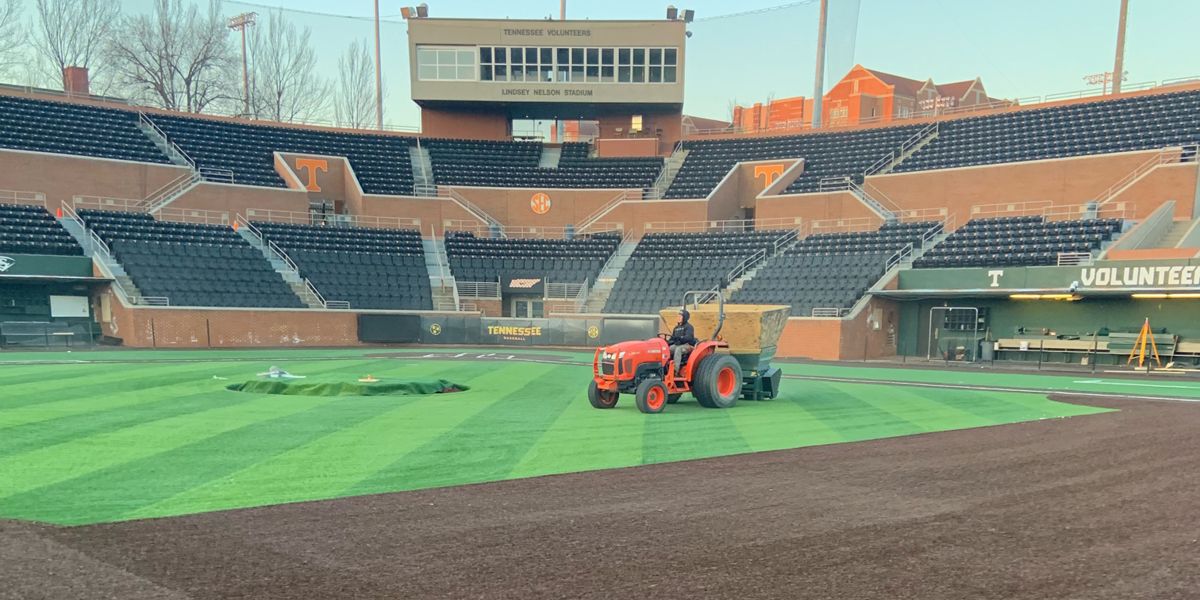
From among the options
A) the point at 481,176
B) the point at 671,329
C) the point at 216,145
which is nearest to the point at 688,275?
the point at 481,176

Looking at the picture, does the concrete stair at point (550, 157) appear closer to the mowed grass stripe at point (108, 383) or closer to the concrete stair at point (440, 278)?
the concrete stair at point (440, 278)

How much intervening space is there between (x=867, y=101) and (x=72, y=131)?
62.1 m

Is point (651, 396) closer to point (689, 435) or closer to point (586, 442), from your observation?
point (689, 435)

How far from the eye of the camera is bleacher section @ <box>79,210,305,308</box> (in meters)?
27.5

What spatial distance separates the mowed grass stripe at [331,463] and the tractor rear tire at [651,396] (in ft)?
9.46

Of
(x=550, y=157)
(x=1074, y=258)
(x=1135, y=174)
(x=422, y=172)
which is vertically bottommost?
(x=1074, y=258)

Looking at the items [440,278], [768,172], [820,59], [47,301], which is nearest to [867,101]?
[820,59]

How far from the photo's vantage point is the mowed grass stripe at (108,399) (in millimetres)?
10262

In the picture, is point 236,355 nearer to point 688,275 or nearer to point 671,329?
point 671,329

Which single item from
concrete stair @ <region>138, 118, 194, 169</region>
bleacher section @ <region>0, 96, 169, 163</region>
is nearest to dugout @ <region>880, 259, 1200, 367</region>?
concrete stair @ <region>138, 118, 194, 169</region>

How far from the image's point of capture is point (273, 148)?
39.2 meters

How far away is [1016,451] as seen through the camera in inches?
339

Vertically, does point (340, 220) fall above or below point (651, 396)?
above

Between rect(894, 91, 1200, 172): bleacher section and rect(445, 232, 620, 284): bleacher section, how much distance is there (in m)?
16.1
